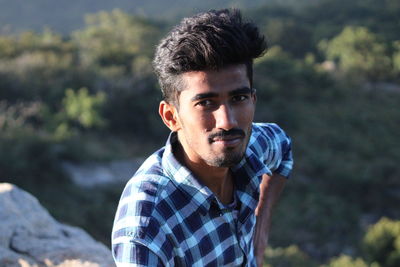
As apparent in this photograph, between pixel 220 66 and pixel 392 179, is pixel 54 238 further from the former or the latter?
pixel 392 179

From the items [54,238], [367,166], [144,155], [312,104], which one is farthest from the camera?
[312,104]

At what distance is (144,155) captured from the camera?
15.6m

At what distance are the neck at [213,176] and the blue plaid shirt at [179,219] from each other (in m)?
0.03

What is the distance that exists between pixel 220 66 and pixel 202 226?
18.2 inches

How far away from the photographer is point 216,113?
5.01 feet

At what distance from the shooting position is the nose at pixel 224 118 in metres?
1.52

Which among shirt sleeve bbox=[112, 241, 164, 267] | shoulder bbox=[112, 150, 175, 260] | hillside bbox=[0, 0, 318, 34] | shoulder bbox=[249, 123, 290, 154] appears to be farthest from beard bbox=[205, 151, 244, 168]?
hillside bbox=[0, 0, 318, 34]

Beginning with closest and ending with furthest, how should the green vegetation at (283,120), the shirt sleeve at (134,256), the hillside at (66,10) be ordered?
the shirt sleeve at (134,256), the green vegetation at (283,120), the hillside at (66,10)

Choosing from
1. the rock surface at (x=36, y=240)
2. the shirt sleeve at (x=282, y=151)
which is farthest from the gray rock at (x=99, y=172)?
the shirt sleeve at (x=282, y=151)

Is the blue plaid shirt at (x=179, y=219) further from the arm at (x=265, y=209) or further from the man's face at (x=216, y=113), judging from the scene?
the arm at (x=265, y=209)

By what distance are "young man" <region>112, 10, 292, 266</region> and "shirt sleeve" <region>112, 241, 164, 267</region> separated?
2 cm

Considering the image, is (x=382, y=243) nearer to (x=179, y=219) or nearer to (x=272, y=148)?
(x=272, y=148)

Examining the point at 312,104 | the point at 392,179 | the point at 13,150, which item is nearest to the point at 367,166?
the point at 392,179

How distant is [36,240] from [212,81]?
1.43 meters
